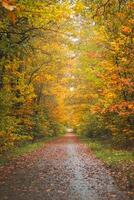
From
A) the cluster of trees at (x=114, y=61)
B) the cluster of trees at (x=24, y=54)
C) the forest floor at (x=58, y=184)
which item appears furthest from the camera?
the cluster of trees at (x=24, y=54)

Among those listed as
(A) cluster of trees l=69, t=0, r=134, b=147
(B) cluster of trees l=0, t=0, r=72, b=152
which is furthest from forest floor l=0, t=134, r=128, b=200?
(A) cluster of trees l=69, t=0, r=134, b=147

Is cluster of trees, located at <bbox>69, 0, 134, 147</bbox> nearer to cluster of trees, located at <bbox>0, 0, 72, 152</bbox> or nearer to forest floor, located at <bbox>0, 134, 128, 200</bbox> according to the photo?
cluster of trees, located at <bbox>0, 0, 72, 152</bbox>

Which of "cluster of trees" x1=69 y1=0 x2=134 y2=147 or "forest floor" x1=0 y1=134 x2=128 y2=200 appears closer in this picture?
"forest floor" x1=0 y1=134 x2=128 y2=200

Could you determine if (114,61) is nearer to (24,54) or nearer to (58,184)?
(24,54)

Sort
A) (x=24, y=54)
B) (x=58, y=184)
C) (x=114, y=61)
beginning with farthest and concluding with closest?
1. (x=114, y=61)
2. (x=24, y=54)
3. (x=58, y=184)

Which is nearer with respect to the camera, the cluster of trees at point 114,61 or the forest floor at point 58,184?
the forest floor at point 58,184

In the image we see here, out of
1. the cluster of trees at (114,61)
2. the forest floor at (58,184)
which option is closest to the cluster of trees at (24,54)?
the cluster of trees at (114,61)

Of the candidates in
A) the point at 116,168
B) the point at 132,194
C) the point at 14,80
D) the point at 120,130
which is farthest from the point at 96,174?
the point at 14,80

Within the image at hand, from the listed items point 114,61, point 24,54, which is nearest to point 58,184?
point 24,54

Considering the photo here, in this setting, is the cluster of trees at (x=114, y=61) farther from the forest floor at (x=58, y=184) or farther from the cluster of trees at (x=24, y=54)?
the forest floor at (x=58, y=184)

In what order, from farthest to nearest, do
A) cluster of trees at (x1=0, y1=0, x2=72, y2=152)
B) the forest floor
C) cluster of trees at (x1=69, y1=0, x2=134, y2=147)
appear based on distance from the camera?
cluster of trees at (x1=0, y1=0, x2=72, y2=152), cluster of trees at (x1=69, y1=0, x2=134, y2=147), the forest floor

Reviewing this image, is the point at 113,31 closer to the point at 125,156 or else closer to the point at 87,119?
the point at 125,156

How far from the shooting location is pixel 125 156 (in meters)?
17.2

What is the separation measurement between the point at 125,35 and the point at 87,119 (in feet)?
62.8
